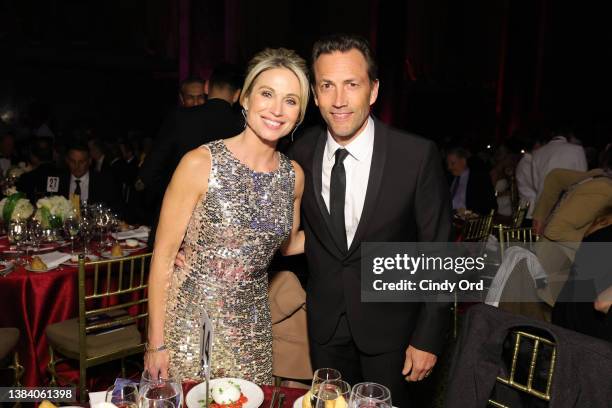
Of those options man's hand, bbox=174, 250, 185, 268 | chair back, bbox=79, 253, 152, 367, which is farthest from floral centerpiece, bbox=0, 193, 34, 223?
man's hand, bbox=174, 250, 185, 268

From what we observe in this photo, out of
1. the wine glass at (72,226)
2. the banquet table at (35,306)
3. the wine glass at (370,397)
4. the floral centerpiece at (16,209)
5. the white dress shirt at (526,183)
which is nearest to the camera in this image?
the wine glass at (370,397)

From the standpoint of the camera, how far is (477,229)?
13.3 ft

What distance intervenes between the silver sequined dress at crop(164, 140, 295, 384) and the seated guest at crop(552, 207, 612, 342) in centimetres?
158

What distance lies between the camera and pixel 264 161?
5.98ft

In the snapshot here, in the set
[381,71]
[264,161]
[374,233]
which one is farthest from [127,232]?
[381,71]

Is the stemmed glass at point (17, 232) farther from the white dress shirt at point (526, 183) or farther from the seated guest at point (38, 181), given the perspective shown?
the white dress shirt at point (526, 183)

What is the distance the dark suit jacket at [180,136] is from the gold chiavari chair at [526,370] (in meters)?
2.33

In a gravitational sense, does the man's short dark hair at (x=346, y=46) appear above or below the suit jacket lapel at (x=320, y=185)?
above

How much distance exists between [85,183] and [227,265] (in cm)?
313

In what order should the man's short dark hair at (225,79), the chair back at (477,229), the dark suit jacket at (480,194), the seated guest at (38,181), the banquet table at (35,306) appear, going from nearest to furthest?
the banquet table at (35,306), the man's short dark hair at (225,79), the chair back at (477,229), the seated guest at (38,181), the dark suit jacket at (480,194)

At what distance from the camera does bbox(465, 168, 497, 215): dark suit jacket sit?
5.20m

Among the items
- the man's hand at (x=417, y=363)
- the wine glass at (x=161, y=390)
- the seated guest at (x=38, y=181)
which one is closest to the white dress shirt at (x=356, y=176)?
the man's hand at (x=417, y=363)

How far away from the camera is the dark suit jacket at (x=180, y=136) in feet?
11.0

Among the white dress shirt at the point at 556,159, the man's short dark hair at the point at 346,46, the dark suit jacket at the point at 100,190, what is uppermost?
the man's short dark hair at the point at 346,46
